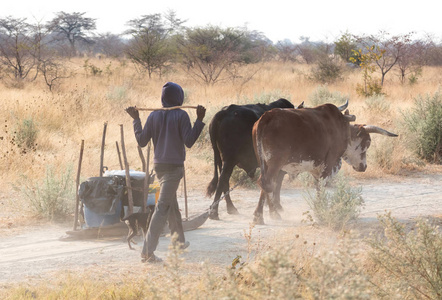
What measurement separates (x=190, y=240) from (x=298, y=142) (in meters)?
1.80

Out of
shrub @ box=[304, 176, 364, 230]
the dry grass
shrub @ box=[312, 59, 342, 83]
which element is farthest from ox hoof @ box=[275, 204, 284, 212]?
shrub @ box=[312, 59, 342, 83]

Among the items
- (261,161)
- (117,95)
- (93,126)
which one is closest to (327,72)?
(117,95)

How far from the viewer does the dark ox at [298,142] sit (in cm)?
701

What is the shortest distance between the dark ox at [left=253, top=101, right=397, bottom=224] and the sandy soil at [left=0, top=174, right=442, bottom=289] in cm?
57

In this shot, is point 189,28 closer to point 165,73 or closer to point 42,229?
point 165,73

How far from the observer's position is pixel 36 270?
5.55 metres

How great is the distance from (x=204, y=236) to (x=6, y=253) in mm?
2244

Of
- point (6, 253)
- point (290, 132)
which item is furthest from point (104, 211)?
point (290, 132)

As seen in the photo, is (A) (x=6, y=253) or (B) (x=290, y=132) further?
(B) (x=290, y=132)

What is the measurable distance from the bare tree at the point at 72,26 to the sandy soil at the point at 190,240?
53.7 meters

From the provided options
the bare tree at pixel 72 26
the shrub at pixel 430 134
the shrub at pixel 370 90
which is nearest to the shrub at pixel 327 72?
the shrub at pixel 370 90

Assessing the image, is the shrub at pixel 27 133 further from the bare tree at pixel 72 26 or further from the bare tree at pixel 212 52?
the bare tree at pixel 72 26

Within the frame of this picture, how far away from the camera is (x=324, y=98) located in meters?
18.8

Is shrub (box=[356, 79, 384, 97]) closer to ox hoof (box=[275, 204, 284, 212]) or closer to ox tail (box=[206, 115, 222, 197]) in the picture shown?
ox hoof (box=[275, 204, 284, 212])
